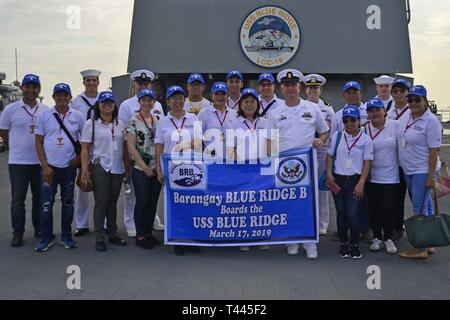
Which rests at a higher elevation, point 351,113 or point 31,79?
point 31,79

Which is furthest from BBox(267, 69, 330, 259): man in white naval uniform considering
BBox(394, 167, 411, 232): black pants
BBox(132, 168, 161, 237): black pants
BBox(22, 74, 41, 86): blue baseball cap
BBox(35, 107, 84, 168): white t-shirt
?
BBox(22, 74, 41, 86): blue baseball cap

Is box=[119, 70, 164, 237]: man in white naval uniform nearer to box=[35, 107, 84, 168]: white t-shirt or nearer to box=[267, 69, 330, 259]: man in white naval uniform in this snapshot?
box=[35, 107, 84, 168]: white t-shirt

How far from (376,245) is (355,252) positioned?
441mm

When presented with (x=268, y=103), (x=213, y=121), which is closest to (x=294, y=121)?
(x=268, y=103)

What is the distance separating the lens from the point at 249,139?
5383 millimetres

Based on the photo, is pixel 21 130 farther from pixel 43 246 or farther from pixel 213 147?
pixel 213 147

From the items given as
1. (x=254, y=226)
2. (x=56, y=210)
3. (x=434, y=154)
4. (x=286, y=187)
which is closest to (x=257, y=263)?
(x=254, y=226)

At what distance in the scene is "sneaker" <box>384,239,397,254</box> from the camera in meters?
5.53

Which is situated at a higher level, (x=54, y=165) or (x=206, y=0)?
(x=206, y=0)
